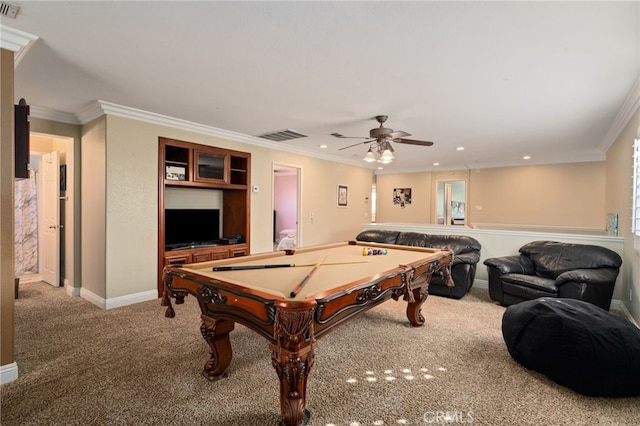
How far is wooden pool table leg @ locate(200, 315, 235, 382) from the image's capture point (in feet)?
7.24

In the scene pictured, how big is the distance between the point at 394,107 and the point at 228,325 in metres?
2.89

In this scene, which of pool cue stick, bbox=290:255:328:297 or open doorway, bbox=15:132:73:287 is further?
open doorway, bbox=15:132:73:287

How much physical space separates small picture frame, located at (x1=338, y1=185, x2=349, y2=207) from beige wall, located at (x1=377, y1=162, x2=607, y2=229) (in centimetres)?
261

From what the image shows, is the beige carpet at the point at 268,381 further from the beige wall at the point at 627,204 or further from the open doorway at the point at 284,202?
the open doorway at the point at 284,202

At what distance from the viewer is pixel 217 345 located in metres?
2.24

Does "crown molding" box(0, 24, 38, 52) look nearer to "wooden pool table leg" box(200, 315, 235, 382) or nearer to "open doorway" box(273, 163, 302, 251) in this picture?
"wooden pool table leg" box(200, 315, 235, 382)

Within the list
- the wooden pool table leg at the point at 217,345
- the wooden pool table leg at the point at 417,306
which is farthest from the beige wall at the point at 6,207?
the wooden pool table leg at the point at 417,306

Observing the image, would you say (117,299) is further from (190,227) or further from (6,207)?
(6,207)

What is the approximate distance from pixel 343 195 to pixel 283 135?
2768 mm

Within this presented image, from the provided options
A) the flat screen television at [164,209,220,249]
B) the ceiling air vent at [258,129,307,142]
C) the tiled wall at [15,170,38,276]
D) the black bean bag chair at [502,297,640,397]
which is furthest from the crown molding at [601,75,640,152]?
the tiled wall at [15,170,38,276]

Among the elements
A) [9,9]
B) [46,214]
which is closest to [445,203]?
[46,214]

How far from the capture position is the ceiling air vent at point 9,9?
190 centimetres

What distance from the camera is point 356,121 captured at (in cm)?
421

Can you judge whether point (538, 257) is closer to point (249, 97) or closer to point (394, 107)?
point (394, 107)
